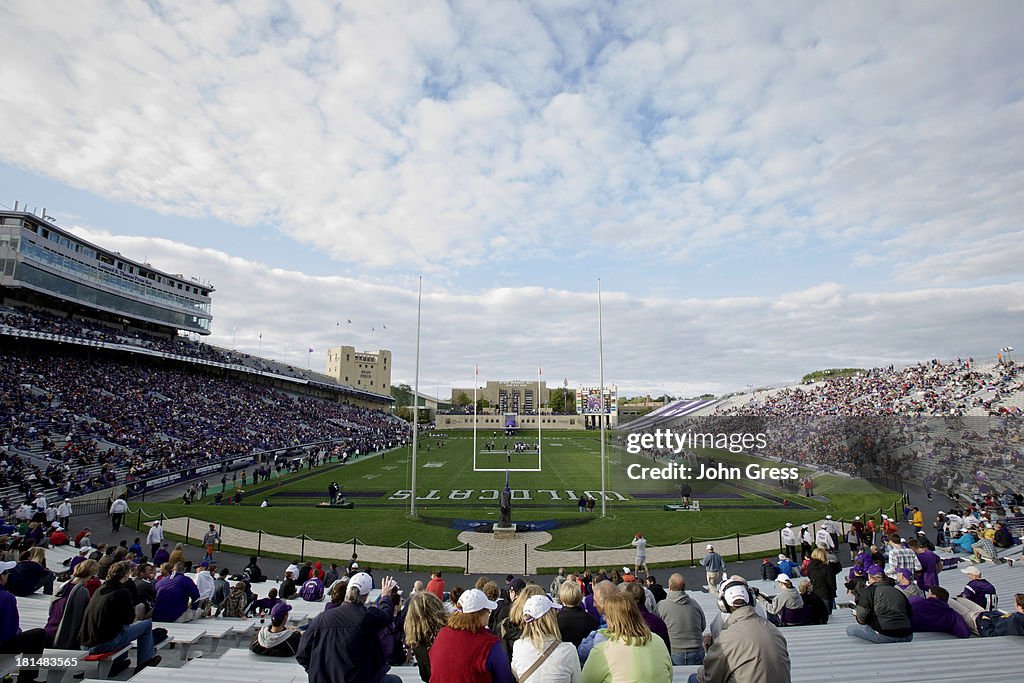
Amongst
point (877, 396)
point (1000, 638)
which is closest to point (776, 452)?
point (877, 396)

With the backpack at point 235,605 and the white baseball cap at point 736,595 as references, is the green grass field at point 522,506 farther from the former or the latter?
the white baseball cap at point 736,595

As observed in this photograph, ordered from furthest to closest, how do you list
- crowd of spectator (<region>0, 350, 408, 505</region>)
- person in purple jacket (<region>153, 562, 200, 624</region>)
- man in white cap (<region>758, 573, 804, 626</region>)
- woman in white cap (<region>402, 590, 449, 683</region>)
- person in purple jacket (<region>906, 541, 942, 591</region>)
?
crowd of spectator (<region>0, 350, 408, 505</region>), person in purple jacket (<region>906, 541, 942, 591</region>), man in white cap (<region>758, 573, 804, 626</region>), person in purple jacket (<region>153, 562, 200, 624</region>), woman in white cap (<region>402, 590, 449, 683</region>)

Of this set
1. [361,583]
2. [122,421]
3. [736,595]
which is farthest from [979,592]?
[122,421]

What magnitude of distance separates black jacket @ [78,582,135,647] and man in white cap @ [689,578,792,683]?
605 cm

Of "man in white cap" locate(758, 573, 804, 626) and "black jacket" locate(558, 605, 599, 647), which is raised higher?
"black jacket" locate(558, 605, 599, 647)

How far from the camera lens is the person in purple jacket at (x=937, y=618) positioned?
679 centimetres

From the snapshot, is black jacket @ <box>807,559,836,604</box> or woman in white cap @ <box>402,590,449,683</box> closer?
woman in white cap @ <box>402,590,449,683</box>

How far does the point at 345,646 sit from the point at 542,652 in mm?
1588

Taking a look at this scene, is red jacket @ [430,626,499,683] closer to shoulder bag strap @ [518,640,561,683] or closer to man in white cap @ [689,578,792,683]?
shoulder bag strap @ [518,640,561,683]

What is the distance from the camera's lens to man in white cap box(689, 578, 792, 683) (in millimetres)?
3750

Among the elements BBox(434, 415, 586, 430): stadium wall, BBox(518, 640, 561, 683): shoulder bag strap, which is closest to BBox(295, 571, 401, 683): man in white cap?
BBox(518, 640, 561, 683): shoulder bag strap

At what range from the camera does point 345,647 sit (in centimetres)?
408

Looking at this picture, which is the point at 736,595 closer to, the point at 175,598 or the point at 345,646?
the point at 345,646

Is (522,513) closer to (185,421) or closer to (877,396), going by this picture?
(185,421)
